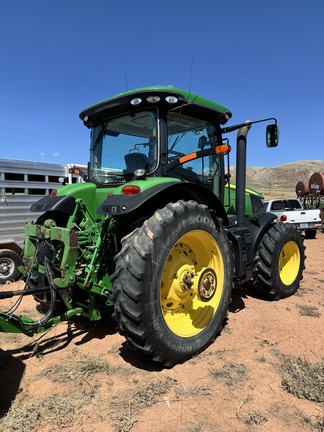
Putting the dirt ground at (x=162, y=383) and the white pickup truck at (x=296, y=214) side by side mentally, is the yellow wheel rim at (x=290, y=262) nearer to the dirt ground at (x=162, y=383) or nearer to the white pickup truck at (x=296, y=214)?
the dirt ground at (x=162, y=383)

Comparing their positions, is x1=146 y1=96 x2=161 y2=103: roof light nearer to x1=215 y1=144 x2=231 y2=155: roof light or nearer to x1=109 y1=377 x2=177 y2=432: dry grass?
x1=215 y1=144 x2=231 y2=155: roof light

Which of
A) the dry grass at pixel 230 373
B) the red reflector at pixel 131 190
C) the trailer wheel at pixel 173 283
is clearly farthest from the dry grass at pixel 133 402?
the red reflector at pixel 131 190

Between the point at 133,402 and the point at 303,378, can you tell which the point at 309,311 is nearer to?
the point at 303,378

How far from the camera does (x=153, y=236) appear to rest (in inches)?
108

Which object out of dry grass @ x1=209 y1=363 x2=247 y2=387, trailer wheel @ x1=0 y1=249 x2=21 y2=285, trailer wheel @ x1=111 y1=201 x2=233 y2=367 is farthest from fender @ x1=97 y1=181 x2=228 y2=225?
trailer wheel @ x1=0 y1=249 x2=21 y2=285

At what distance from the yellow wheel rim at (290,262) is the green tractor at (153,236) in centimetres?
47

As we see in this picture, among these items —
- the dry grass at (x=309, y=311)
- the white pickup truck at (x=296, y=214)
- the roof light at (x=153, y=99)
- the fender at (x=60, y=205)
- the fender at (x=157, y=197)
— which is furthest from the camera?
the white pickup truck at (x=296, y=214)

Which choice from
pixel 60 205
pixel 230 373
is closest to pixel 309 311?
pixel 230 373

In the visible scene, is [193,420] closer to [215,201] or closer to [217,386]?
[217,386]

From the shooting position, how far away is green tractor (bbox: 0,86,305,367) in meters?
2.72

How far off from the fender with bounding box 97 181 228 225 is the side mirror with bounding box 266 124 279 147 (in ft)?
4.44

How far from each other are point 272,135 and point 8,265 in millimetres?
5098

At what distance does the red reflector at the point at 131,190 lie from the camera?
9.44 feet

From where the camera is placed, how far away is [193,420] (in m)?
2.22
